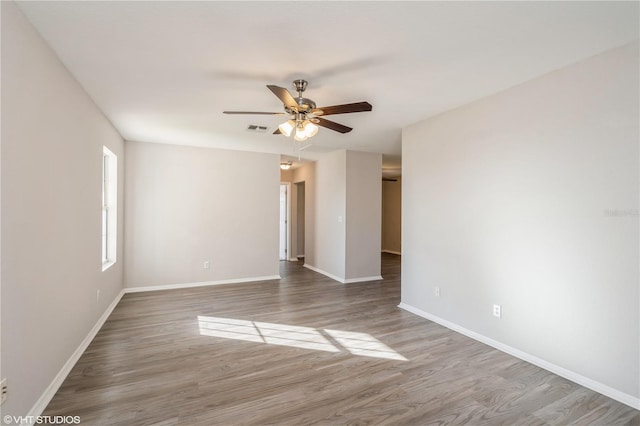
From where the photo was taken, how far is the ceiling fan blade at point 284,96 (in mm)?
2156

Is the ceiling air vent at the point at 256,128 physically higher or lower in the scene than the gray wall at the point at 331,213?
higher

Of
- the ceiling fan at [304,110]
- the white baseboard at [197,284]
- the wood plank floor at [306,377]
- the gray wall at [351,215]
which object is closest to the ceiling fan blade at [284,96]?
the ceiling fan at [304,110]

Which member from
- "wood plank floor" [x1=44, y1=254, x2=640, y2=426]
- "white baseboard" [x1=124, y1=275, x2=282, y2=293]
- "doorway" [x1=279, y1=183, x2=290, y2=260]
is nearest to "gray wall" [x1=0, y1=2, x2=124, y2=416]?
"wood plank floor" [x1=44, y1=254, x2=640, y2=426]

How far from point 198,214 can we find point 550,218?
5.03m

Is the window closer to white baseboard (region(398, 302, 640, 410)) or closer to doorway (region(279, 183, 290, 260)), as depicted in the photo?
doorway (region(279, 183, 290, 260))

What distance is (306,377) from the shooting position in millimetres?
2410

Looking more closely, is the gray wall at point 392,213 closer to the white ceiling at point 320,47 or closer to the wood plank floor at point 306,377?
the wood plank floor at point 306,377

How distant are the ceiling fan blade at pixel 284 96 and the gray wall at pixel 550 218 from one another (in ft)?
6.49

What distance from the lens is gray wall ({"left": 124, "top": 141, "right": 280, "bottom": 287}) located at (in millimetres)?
4945

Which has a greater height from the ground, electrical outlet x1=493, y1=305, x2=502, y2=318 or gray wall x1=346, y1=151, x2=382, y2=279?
gray wall x1=346, y1=151, x2=382, y2=279

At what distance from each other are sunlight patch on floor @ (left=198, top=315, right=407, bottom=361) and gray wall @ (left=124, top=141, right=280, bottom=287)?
6.34 feet

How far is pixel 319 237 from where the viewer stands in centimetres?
650

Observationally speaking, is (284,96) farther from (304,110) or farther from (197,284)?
(197,284)

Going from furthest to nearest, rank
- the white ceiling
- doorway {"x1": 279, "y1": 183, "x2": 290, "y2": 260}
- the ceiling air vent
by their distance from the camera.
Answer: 1. doorway {"x1": 279, "y1": 183, "x2": 290, "y2": 260}
2. the ceiling air vent
3. the white ceiling
